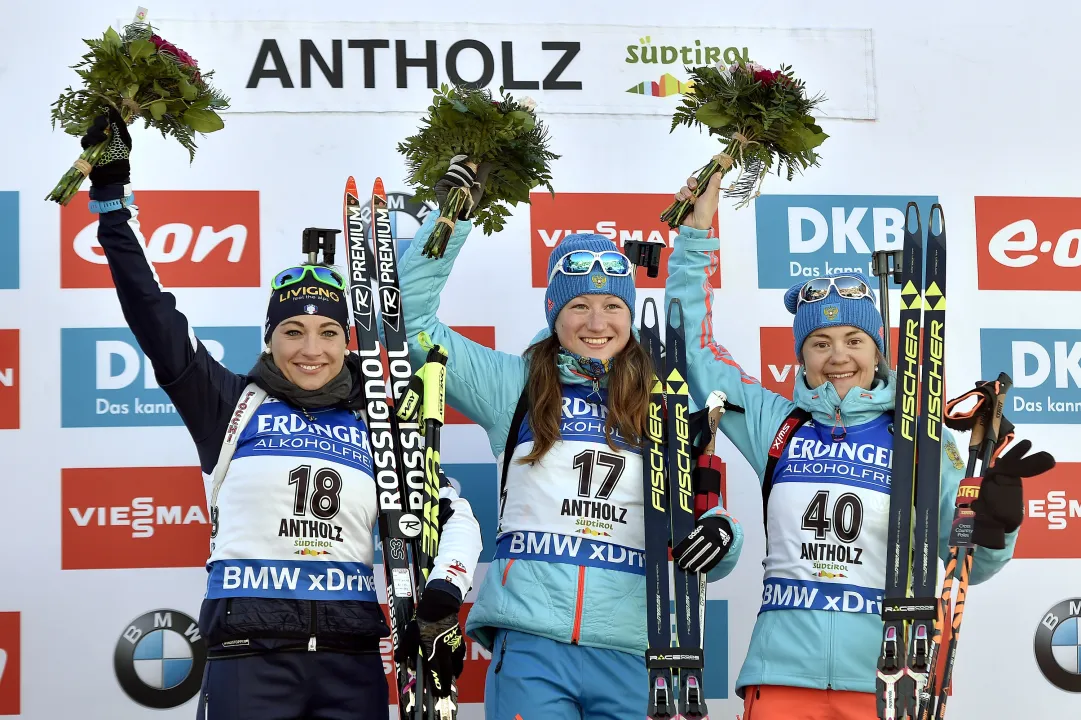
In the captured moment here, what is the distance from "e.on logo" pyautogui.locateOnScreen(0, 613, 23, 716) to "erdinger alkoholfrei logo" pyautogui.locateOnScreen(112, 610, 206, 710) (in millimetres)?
331

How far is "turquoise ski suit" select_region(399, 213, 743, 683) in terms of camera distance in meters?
3.17

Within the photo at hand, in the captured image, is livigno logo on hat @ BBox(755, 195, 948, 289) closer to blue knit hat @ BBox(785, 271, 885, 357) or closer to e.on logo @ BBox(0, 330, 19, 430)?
blue knit hat @ BBox(785, 271, 885, 357)

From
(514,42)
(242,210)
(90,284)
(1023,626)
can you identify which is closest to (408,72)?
(514,42)

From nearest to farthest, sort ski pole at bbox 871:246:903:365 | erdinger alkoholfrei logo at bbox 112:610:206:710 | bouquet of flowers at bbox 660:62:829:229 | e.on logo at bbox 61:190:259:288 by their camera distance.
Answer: bouquet of flowers at bbox 660:62:829:229
ski pole at bbox 871:246:903:365
erdinger alkoholfrei logo at bbox 112:610:206:710
e.on logo at bbox 61:190:259:288

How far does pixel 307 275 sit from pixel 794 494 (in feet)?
4.97

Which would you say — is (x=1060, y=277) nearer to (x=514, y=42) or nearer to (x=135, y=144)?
(x=514, y=42)

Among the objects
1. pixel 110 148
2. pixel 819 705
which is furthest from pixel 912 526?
pixel 110 148

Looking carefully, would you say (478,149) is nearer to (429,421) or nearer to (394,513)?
(429,421)

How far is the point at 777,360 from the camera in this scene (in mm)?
4523

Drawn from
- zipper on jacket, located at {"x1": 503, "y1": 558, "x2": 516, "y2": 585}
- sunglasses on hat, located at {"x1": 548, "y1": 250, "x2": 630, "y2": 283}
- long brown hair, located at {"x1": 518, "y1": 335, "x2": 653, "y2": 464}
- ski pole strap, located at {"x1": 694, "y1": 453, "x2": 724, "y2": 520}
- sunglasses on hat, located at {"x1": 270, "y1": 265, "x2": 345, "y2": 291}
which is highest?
sunglasses on hat, located at {"x1": 548, "y1": 250, "x2": 630, "y2": 283}

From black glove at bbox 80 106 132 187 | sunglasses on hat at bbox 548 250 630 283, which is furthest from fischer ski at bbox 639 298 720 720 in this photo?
black glove at bbox 80 106 132 187

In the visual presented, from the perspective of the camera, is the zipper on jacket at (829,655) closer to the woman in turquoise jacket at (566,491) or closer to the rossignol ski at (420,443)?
the woman in turquoise jacket at (566,491)

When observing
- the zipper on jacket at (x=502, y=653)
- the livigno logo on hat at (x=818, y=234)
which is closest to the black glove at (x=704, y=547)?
the zipper on jacket at (x=502, y=653)

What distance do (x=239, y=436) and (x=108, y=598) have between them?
1.39 meters
